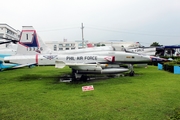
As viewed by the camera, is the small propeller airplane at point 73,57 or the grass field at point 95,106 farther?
the small propeller airplane at point 73,57

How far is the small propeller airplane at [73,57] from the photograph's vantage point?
11.9m

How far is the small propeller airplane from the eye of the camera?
11945 mm

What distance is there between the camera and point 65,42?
116875 mm

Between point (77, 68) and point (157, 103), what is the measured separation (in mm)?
6238

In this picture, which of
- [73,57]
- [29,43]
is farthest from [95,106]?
[29,43]

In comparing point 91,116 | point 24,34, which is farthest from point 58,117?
point 24,34

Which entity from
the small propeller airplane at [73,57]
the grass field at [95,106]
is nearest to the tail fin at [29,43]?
the small propeller airplane at [73,57]

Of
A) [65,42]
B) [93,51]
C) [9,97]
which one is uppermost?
[65,42]

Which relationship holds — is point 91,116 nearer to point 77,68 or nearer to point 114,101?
point 114,101

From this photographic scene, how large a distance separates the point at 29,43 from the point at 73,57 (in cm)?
365

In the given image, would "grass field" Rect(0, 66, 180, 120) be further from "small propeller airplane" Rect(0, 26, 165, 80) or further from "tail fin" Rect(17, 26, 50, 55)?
"tail fin" Rect(17, 26, 50, 55)

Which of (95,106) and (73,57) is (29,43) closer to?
(73,57)

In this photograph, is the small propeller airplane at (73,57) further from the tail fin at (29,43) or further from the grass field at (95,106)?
the grass field at (95,106)

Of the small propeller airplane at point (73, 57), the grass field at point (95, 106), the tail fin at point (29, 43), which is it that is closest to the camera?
the grass field at point (95, 106)
